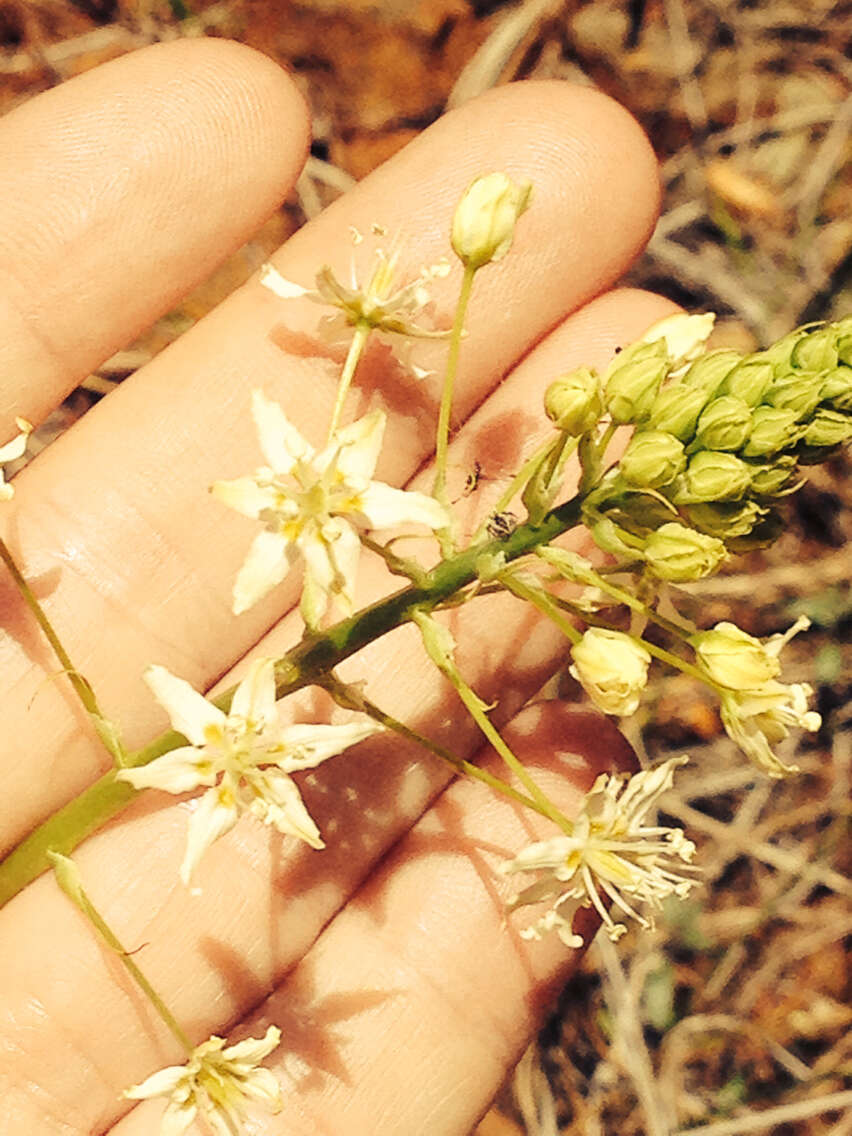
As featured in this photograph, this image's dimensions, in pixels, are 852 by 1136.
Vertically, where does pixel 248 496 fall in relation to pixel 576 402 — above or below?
above

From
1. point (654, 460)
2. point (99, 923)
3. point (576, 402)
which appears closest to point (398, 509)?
point (576, 402)

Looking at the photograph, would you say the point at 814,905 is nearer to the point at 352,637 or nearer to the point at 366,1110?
the point at 366,1110

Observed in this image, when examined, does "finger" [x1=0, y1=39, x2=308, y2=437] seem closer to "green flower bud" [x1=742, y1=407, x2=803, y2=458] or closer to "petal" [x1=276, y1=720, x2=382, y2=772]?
"petal" [x1=276, y1=720, x2=382, y2=772]

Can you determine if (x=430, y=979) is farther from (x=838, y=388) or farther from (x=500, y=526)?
(x=838, y=388)

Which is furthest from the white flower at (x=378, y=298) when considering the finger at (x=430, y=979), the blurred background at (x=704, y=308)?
the blurred background at (x=704, y=308)

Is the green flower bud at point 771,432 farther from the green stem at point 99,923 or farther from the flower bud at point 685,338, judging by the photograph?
the green stem at point 99,923

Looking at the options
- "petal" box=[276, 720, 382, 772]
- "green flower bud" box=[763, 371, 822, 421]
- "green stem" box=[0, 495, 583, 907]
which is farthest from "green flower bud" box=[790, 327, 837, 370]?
"petal" box=[276, 720, 382, 772]
